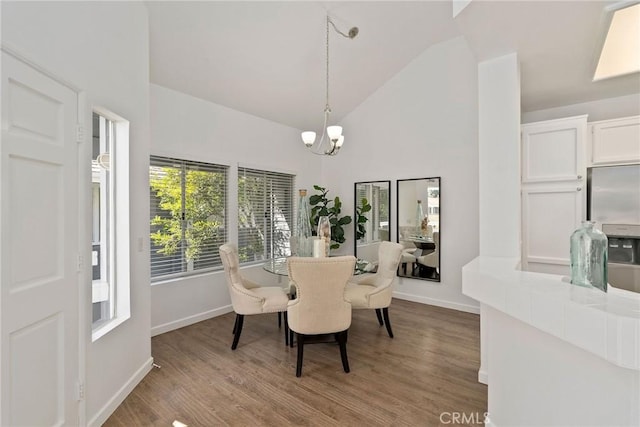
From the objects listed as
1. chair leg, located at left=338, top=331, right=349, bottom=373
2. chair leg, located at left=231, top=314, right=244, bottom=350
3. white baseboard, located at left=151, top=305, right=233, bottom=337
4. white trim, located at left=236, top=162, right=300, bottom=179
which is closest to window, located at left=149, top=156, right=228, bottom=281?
white trim, located at left=236, top=162, right=300, bottom=179

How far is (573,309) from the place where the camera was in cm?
106

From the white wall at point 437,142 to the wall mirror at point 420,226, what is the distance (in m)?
0.09

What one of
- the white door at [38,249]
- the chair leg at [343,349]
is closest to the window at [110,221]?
the white door at [38,249]

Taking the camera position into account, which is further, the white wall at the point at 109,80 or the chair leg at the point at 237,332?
the chair leg at the point at 237,332

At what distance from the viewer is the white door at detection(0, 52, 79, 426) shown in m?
1.35

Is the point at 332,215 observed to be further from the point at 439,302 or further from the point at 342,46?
the point at 342,46

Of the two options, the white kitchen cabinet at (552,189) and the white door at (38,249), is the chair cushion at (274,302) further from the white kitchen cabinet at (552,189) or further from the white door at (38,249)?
the white kitchen cabinet at (552,189)

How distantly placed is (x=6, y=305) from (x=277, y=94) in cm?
373

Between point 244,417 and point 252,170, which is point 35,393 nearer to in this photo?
point 244,417

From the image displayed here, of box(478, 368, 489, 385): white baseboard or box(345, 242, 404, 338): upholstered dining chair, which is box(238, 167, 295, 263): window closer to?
box(345, 242, 404, 338): upholstered dining chair

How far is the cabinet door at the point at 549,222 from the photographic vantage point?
270cm

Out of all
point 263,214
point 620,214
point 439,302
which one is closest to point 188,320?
point 263,214

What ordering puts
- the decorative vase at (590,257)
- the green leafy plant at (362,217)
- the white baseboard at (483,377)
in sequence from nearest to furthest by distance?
1. the decorative vase at (590,257)
2. the white baseboard at (483,377)
3. the green leafy plant at (362,217)

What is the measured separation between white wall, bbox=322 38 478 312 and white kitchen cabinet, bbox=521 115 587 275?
116cm
